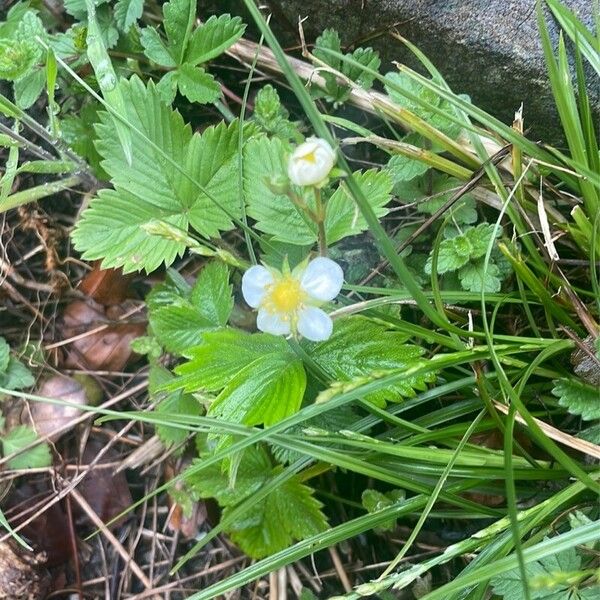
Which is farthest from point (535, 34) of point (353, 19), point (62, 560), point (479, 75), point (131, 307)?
point (62, 560)

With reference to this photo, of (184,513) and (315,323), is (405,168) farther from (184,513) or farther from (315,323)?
(184,513)

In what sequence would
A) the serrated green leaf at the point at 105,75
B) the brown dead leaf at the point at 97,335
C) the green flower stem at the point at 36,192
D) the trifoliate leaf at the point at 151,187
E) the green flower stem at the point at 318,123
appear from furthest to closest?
the brown dead leaf at the point at 97,335, the green flower stem at the point at 36,192, the trifoliate leaf at the point at 151,187, the serrated green leaf at the point at 105,75, the green flower stem at the point at 318,123

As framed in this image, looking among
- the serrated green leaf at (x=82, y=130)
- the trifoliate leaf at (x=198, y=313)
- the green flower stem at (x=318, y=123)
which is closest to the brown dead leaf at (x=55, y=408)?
the trifoliate leaf at (x=198, y=313)

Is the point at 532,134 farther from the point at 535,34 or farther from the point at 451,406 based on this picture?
the point at 451,406

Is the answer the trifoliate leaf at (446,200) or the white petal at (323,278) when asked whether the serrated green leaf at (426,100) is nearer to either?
the trifoliate leaf at (446,200)

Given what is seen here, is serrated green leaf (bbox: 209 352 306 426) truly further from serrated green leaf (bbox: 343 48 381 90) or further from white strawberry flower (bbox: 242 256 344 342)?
serrated green leaf (bbox: 343 48 381 90)

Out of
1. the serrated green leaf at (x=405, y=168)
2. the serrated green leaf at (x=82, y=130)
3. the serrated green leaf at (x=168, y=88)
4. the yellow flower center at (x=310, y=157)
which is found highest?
the yellow flower center at (x=310, y=157)

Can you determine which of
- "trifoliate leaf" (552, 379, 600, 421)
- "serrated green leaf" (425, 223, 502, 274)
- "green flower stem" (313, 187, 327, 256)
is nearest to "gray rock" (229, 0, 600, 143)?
"serrated green leaf" (425, 223, 502, 274)
